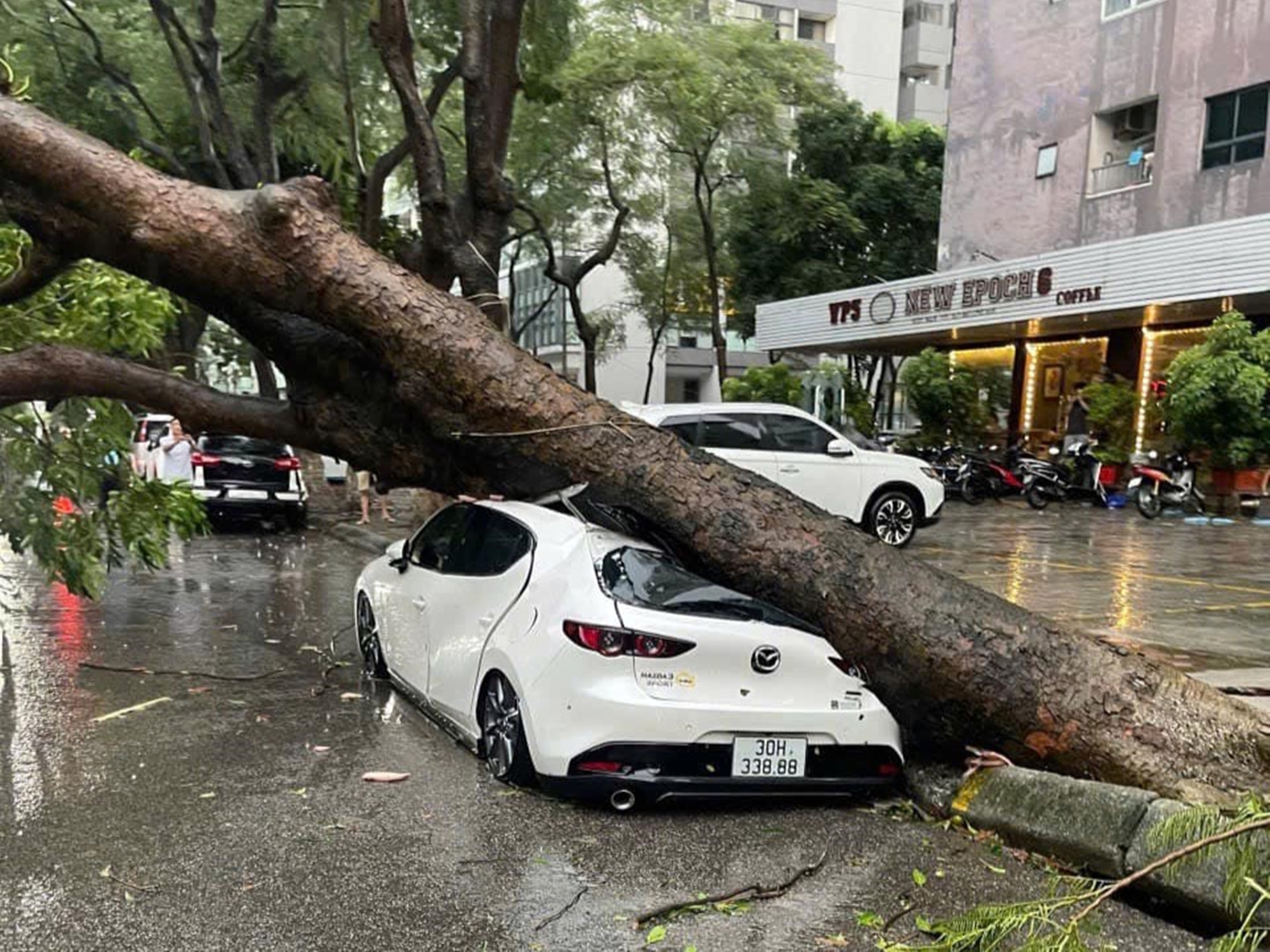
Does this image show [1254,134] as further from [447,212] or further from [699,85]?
[447,212]

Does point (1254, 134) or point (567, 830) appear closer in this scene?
point (567, 830)

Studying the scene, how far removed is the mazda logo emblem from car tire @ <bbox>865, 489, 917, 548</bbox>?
9019mm

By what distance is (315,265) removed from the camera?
5453 mm

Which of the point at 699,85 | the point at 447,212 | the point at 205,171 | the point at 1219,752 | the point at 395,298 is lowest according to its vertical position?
the point at 1219,752

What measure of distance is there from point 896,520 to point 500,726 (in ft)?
30.8

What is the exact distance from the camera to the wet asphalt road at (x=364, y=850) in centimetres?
372

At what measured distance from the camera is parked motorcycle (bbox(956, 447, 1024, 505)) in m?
19.5

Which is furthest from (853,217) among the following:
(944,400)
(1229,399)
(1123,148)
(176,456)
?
(176,456)

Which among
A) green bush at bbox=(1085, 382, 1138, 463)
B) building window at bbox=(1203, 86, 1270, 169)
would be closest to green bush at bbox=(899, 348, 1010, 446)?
green bush at bbox=(1085, 382, 1138, 463)

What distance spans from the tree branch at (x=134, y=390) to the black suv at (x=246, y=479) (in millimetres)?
10307

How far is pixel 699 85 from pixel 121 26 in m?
10.1

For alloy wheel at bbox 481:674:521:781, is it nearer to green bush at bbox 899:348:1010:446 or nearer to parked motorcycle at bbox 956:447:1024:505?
parked motorcycle at bbox 956:447:1024:505

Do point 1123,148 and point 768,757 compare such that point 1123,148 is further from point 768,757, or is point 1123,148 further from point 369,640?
point 768,757

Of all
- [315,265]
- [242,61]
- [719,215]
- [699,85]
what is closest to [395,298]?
[315,265]
